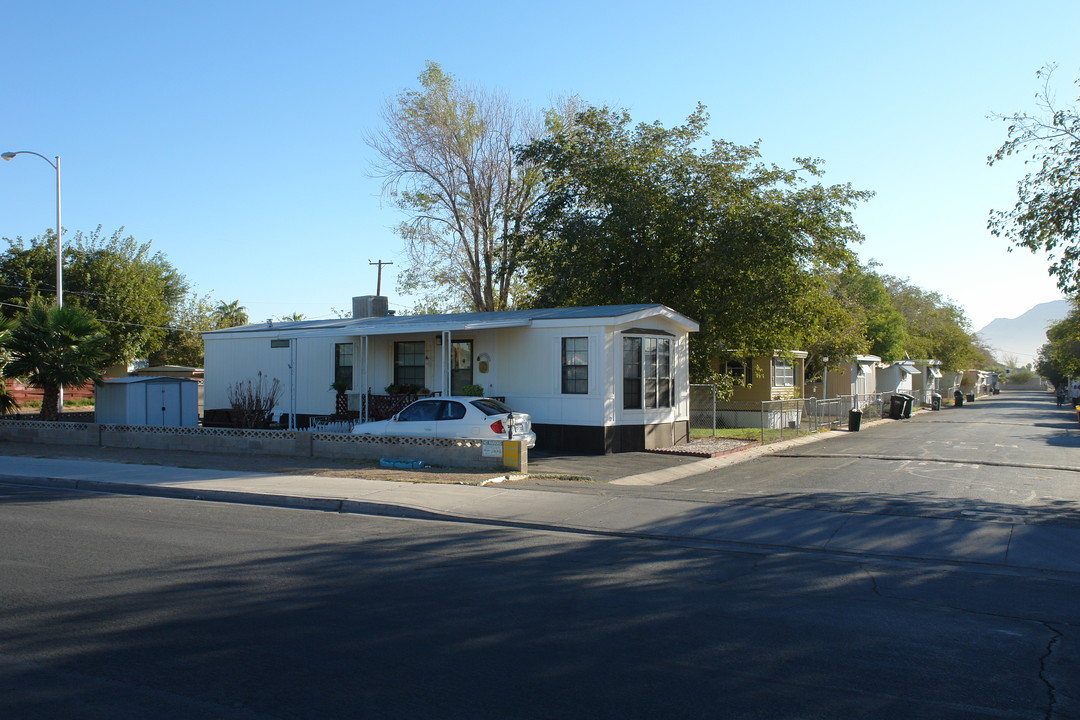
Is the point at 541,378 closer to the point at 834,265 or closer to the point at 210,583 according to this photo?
the point at 834,265

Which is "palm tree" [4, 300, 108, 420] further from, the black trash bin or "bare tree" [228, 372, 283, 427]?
the black trash bin

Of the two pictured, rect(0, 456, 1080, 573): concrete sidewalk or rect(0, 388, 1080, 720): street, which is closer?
rect(0, 388, 1080, 720): street

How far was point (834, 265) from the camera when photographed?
85.8 ft

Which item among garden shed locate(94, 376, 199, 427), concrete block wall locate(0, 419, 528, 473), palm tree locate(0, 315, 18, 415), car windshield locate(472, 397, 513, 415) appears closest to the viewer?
concrete block wall locate(0, 419, 528, 473)

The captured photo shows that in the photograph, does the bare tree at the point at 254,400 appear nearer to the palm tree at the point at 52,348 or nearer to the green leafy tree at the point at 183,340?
the palm tree at the point at 52,348

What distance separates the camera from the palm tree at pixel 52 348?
2159cm

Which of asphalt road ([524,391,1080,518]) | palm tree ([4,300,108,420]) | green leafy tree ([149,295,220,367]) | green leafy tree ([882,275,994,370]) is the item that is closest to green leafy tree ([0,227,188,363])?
green leafy tree ([149,295,220,367])

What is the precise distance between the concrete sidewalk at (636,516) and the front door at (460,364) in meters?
7.77

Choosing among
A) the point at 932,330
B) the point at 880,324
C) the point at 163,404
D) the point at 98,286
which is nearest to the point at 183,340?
the point at 98,286

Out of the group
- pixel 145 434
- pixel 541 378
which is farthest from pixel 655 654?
pixel 145 434

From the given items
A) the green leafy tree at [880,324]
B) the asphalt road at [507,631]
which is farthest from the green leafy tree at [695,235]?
the green leafy tree at [880,324]

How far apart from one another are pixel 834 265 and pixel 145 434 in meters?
20.6

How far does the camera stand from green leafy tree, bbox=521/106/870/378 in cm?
2511

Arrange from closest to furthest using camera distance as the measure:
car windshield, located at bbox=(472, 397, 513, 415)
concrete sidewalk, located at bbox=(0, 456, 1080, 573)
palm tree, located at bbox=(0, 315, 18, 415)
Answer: concrete sidewalk, located at bbox=(0, 456, 1080, 573), car windshield, located at bbox=(472, 397, 513, 415), palm tree, located at bbox=(0, 315, 18, 415)
